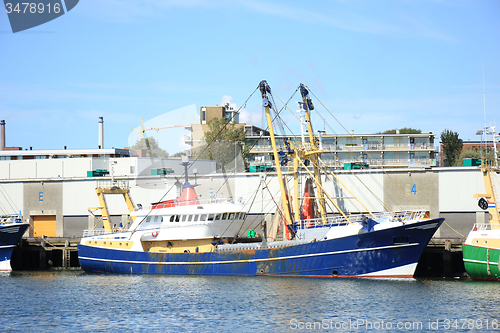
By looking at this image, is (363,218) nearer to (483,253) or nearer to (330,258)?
(330,258)

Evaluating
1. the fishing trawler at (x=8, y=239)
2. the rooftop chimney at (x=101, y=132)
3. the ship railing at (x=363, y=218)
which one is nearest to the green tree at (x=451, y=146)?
the rooftop chimney at (x=101, y=132)

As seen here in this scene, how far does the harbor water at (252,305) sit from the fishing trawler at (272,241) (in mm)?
1003

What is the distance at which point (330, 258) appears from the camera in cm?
3100

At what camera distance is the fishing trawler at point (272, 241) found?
3052cm

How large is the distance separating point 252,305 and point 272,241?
9.74 meters

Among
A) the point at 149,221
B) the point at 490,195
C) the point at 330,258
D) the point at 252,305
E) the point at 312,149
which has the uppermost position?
the point at 312,149

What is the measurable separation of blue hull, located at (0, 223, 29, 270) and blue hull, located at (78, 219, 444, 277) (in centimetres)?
1230

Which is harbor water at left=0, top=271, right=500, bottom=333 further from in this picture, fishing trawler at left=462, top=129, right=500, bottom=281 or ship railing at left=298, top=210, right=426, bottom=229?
ship railing at left=298, top=210, right=426, bottom=229

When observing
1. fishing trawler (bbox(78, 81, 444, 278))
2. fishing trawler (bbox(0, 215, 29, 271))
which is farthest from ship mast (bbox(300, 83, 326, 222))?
fishing trawler (bbox(0, 215, 29, 271))

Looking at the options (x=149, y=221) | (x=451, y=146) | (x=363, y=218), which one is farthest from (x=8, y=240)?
(x=451, y=146)

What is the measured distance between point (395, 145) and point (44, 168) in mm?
43437

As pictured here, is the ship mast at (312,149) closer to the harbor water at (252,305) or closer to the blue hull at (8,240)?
the harbor water at (252,305)

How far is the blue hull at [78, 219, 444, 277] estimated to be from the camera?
30.3 m

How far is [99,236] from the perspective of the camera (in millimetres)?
37438
